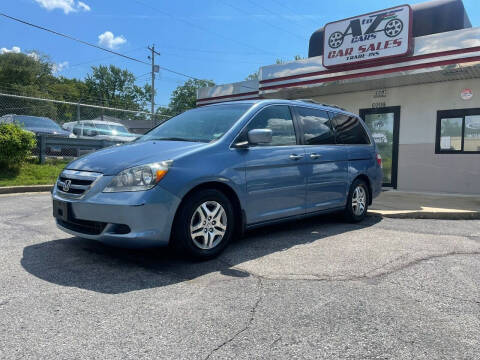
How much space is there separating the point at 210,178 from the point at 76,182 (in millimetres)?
1284

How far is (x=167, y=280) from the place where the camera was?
3.41 m

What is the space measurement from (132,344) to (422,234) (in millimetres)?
4481

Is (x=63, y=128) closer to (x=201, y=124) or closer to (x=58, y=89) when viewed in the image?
(x=201, y=124)

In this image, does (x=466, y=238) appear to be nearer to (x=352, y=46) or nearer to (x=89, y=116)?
(x=352, y=46)

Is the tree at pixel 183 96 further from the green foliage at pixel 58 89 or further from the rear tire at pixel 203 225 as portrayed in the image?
the rear tire at pixel 203 225

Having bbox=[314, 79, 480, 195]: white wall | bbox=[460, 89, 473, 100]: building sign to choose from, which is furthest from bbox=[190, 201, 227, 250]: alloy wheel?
bbox=[460, 89, 473, 100]: building sign

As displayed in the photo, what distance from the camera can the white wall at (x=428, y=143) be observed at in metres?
9.52

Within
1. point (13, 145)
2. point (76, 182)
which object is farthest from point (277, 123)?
point (13, 145)

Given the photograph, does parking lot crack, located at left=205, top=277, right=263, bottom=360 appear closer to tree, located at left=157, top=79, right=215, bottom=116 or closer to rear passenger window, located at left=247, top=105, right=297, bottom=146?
rear passenger window, located at left=247, top=105, right=297, bottom=146

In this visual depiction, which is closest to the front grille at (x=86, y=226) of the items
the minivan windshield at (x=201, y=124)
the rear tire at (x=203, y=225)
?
the rear tire at (x=203, y=225)

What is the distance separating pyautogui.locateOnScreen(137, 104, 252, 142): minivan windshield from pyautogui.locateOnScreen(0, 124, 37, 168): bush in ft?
19.4

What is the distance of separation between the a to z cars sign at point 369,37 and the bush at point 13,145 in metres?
7.66

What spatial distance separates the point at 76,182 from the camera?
3.80 m

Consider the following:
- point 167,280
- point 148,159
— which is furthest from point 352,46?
point 167,280
